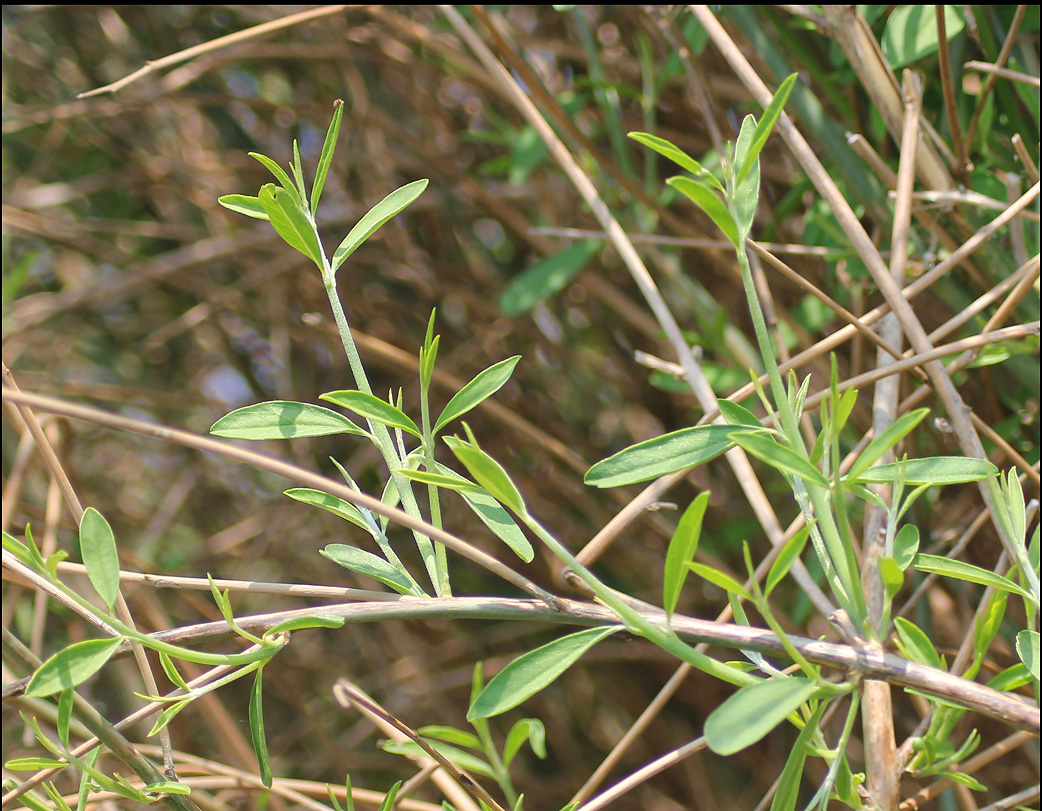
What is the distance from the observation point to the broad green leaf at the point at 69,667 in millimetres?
219

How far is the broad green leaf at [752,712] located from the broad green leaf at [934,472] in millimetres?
71

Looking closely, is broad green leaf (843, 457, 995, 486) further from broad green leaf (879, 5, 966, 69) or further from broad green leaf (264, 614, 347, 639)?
broad green leaf (879, 5, 966, 69)

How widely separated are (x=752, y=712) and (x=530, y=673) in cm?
6

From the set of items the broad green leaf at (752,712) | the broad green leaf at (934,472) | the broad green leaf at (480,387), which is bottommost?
the broad green leaf at (934,472)

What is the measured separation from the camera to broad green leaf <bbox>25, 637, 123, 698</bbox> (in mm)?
219

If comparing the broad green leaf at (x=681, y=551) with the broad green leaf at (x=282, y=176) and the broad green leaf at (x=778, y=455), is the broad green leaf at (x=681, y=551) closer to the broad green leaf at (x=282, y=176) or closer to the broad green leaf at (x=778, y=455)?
the broad green leaf at (x=778, y=455)

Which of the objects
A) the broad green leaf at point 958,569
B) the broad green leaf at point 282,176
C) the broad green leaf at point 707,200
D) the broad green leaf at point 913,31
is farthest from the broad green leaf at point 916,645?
the broad green leaf at point 913,31

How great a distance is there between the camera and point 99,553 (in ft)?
0.80

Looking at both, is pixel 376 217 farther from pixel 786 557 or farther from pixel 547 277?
pixel 547 277

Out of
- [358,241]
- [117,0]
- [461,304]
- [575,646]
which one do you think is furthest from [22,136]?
[575,646]

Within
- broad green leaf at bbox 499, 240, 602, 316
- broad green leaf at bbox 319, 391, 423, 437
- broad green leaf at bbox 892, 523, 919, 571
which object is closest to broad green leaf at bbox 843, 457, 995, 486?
broad green leaf at bbox 892, 523, 919, 571

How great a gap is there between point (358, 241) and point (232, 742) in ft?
1.48

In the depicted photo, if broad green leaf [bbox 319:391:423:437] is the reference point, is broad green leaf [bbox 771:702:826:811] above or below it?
below

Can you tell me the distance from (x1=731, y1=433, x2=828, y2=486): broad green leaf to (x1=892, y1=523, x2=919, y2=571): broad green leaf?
0.05 m
